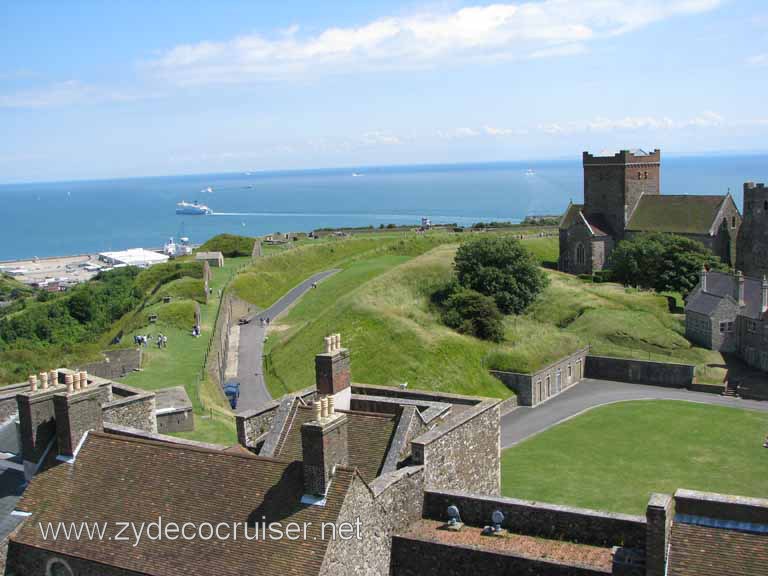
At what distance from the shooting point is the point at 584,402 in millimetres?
40844

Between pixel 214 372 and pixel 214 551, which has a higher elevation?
pixel 214 551

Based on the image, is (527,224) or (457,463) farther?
(527,224)

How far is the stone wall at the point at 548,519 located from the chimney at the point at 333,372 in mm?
3438

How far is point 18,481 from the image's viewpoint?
47.8ft

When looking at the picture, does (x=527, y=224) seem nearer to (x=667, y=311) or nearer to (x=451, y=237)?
(x=451, y=237)

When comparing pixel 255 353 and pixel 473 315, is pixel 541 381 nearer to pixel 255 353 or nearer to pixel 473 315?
pixel 473 315

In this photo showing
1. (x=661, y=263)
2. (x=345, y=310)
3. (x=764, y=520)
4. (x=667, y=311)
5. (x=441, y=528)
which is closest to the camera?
(x=764, y=520)

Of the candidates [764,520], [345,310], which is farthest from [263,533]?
[345,310]

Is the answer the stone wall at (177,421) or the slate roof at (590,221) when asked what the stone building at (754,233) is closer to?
the slate roof at (590,221)

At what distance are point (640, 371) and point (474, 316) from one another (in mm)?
9874

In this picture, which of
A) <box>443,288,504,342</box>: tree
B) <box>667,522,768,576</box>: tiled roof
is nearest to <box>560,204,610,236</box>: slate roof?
<box>443,288,504,342</box>: tree

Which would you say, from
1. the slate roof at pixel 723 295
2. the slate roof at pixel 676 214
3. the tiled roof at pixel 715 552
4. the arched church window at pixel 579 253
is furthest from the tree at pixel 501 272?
the tiled roof at pixel 715 552

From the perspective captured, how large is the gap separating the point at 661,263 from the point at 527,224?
36.2m

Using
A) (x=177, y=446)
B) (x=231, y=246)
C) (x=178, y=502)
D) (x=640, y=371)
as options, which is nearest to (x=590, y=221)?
(x=640, y=371)
